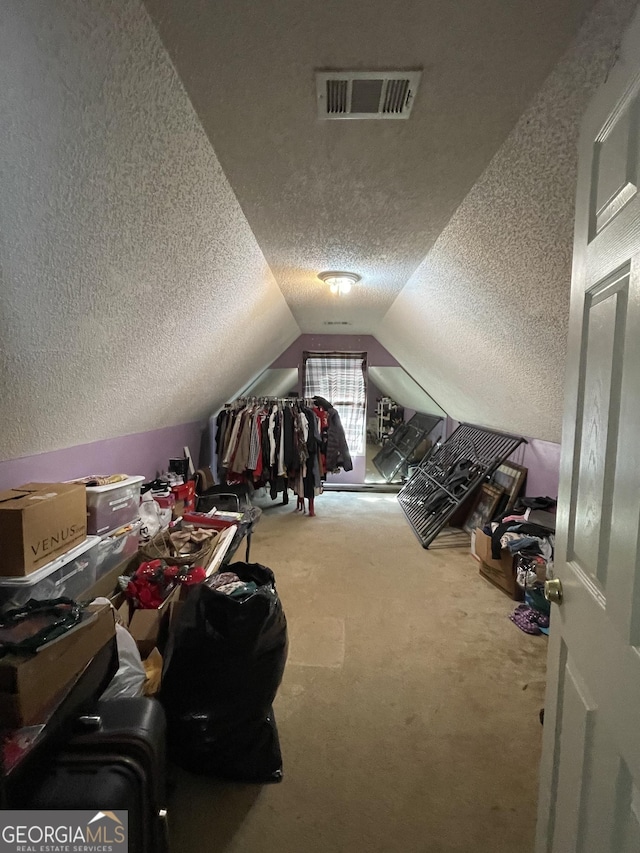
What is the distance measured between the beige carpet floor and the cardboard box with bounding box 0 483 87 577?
3.33ft

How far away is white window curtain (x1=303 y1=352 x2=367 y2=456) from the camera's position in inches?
221

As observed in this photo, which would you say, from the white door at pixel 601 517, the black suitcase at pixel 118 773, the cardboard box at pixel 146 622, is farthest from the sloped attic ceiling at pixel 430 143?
the cardboard box at pixel 146 622

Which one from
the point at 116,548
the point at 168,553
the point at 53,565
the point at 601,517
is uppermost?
the point at 601,517

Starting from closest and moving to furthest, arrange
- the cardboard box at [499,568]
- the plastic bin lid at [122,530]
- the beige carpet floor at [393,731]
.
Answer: the beige carpet floor at [393,731] → the plastic bin lid at [122,530] → the cardboard box at [499,568]

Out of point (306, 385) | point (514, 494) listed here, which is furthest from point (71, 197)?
point (306, 385)

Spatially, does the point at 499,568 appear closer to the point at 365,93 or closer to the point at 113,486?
the point at 113,486

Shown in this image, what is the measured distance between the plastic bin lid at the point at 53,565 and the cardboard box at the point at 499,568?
2606mm

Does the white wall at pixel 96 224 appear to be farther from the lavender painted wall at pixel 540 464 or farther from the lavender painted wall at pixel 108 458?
the lavender painted wall at pixel 540 464

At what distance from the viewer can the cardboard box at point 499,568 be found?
9.02 feet

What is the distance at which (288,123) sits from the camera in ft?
3.92

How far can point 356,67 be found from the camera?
3.25 feet

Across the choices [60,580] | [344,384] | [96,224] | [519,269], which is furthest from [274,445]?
[96,224]

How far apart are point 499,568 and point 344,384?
11.5 feet

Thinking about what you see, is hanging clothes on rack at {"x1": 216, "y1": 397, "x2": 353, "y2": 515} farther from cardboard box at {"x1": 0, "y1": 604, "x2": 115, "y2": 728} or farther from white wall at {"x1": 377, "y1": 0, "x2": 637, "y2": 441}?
cardboard box at {"x1": 0, "y1": 604, "x2": 115, "y2": 728}
